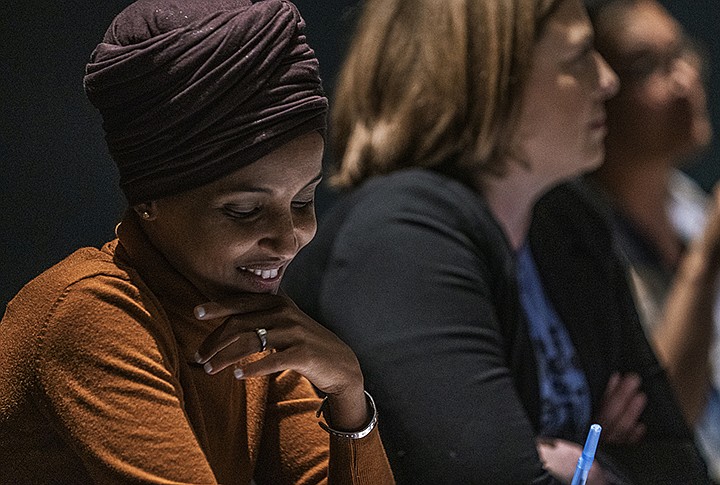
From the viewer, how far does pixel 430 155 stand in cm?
179

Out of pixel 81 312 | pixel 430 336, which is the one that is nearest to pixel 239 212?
pixel 81 312

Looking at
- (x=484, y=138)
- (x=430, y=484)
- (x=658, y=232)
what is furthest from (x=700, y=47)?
(x=430, y=484)

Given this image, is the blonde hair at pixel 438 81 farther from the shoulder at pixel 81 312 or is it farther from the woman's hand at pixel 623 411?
the shoulder at pixel 81 312

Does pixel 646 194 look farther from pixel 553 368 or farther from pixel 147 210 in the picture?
pixel 147 210

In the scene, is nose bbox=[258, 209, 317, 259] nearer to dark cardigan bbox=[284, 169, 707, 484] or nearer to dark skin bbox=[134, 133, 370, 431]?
dark skin bbox=[134, 133, 370, 431]

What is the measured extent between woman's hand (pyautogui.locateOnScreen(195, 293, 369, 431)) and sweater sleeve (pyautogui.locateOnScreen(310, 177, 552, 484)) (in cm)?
27

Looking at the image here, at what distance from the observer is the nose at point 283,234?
1055 mm

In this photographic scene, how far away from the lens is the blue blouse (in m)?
1.71

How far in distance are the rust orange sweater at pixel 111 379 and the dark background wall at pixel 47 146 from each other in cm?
8

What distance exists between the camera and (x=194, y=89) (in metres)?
0.99

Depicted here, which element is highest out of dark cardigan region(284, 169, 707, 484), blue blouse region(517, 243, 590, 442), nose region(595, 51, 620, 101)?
nose region(595, 51, 620, 101)

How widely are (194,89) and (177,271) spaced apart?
0.18 meters

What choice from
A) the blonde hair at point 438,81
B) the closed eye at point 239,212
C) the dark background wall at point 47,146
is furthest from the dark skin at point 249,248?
the blonde hair at point 438,81

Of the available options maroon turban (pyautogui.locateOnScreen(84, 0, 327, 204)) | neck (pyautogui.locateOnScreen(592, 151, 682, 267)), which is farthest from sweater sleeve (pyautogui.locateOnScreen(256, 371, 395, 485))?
neck (pyautogui.locateOnScreen(592, 151, 682, 267))
